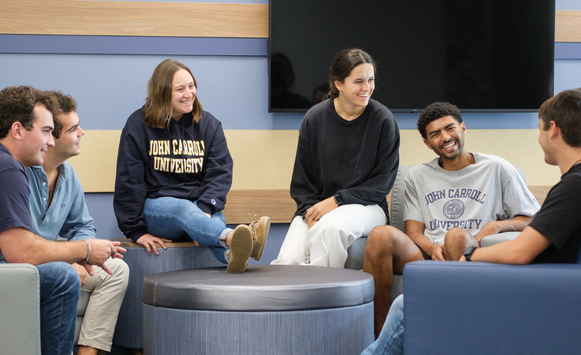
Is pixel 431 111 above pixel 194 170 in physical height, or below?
above

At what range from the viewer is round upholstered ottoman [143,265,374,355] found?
1627mm

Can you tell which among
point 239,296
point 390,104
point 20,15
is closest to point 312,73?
point 390,104

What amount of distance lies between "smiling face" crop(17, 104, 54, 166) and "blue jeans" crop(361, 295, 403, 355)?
128cm

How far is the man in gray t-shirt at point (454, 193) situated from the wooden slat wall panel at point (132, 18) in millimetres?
1273

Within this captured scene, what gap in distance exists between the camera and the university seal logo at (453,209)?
263 centimetres

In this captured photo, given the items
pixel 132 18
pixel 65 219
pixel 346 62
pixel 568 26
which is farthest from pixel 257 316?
pixel 568 26

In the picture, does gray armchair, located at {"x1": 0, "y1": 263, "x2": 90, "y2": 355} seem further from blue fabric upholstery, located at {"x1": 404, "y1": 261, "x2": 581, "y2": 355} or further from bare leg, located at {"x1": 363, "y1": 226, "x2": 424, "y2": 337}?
bare leg, located at {"x1": 363, "y1": 226, "x2": 424, "y2": 337}

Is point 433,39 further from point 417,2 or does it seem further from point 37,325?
point 37,325

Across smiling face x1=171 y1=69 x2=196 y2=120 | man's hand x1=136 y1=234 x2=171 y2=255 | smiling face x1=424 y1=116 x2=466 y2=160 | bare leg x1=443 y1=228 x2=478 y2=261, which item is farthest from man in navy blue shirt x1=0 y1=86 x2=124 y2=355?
smiling face x1=424 y1=116 x2=466 y2=160

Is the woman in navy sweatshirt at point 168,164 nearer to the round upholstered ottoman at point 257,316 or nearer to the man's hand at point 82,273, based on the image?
the man's hand at point 82,273

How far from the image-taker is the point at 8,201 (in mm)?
1640

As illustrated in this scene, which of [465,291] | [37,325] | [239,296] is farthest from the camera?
[239,296]

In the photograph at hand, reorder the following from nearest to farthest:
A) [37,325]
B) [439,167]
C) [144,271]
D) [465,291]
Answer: [465,291] < [37,325] < [144,271] < [439,167]

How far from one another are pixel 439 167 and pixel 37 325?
1956mm
